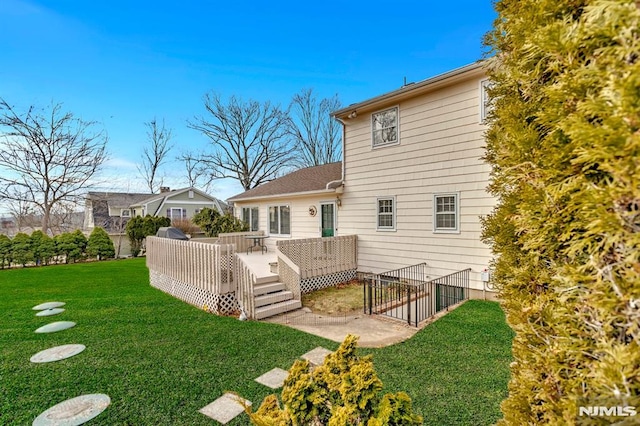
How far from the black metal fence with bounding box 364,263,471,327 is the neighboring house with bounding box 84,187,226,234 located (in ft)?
73.9

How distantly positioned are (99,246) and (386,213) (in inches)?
612

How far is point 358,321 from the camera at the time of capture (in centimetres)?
600

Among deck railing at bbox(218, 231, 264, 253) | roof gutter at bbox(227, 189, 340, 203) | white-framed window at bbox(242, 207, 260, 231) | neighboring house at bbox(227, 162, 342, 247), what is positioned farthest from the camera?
white-framed window at bbox(242, 207, 260, 231)

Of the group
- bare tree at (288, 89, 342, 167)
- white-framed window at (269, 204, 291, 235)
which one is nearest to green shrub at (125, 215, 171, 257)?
white-framed window at (269, 204, 291, 235)

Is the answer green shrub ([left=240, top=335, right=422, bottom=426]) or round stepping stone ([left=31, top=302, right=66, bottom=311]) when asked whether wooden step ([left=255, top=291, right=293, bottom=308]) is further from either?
round stepping stone ([left=31, top=302, right=66, bottom=311])

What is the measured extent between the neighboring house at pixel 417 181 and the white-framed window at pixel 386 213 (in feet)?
0.11

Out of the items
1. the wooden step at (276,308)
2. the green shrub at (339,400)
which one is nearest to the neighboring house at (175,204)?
the wooden step at (276,308)

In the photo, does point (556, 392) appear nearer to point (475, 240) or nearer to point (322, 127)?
point (475, 240)

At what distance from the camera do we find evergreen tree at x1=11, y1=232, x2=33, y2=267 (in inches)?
516

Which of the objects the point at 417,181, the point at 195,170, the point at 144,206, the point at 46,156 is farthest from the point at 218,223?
the point at 195,170

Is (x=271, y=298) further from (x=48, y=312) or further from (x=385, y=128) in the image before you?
(x=385, y=128)

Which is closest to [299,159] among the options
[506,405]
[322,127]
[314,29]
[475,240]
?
[322,127]

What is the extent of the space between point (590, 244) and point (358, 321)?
17.3ft

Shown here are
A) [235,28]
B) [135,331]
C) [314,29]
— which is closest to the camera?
[135,331]
